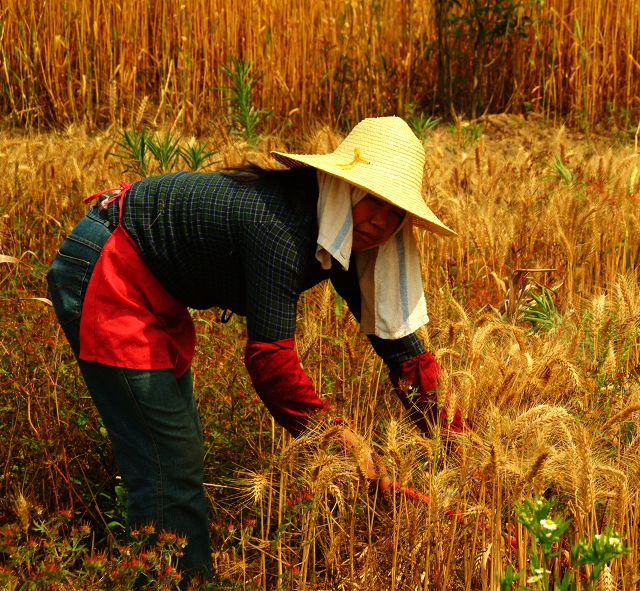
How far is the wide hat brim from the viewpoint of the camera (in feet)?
7.55

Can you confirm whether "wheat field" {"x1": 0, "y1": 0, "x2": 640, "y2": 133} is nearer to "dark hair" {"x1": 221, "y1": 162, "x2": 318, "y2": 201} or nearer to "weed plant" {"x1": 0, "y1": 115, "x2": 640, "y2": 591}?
"weed plant" {"x1": 0, "y1": 115, "x2": 640, "y2": 591}

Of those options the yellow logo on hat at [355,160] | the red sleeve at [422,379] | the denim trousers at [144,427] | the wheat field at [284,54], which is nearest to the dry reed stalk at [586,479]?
the red sleeve at [422,379]

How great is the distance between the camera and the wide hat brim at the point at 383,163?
2.30m

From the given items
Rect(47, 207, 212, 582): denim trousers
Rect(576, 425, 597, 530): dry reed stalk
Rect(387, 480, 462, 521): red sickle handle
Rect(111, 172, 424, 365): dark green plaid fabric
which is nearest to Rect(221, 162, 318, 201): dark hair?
Rect(111, 172, 424, 365): dark green plaid fabric

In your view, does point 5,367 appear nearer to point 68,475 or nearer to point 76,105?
point 68,475

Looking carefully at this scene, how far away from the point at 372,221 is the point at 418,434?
1.70 ft

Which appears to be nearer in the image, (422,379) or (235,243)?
A: (235,243)

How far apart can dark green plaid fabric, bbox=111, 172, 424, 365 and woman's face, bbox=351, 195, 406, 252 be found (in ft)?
0.36

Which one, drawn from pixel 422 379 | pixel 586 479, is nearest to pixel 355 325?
pixel 422 379

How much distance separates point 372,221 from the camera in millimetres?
2396

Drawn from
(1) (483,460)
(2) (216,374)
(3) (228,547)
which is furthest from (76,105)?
(1) (483,460)

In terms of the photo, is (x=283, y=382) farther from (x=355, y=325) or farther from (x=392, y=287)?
(x=355, y=325)

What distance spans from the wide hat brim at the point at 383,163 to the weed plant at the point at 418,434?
399mm

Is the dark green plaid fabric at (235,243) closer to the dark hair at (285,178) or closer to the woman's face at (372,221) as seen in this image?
the dark hair at (285,178)
